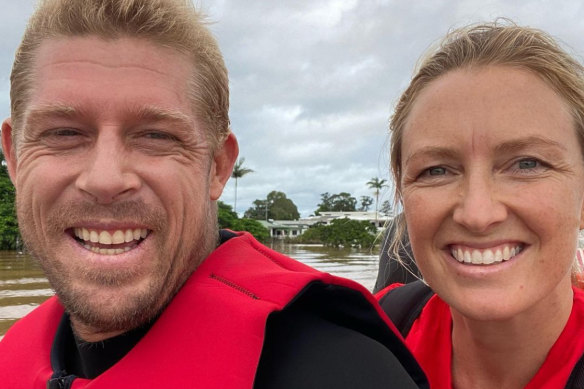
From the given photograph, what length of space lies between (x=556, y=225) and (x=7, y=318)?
966cm

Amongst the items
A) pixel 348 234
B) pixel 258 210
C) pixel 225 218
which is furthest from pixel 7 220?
pixel 258 210

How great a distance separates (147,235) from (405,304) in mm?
1429

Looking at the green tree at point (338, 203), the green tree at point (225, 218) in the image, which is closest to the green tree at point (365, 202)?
the green tree at point (338, 203)

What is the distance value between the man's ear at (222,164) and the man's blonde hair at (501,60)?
2.42 feet

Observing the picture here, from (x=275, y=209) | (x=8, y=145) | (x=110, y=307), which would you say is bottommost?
(x=110, y=307)

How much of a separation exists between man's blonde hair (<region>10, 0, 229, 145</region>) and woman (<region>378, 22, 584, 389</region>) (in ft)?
2.69

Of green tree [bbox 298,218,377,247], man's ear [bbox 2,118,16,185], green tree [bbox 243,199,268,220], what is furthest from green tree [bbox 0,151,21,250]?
green tree [bbox 243,199,268,220]

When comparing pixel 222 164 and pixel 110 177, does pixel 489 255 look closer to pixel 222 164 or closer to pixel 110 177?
pixel 222 164

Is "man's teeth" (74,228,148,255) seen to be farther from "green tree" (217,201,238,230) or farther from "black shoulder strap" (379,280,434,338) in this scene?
"green tree" (217,201,238,230)

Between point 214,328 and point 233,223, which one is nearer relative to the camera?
point 214,328

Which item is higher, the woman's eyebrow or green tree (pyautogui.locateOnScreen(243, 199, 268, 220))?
green tree (pyautogui.locateOnScreen(243, 199, 268, 220))

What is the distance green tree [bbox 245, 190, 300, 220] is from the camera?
82.4 meters

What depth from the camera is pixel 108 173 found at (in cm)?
166

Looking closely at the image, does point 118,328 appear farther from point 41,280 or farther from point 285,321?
point 41,280
